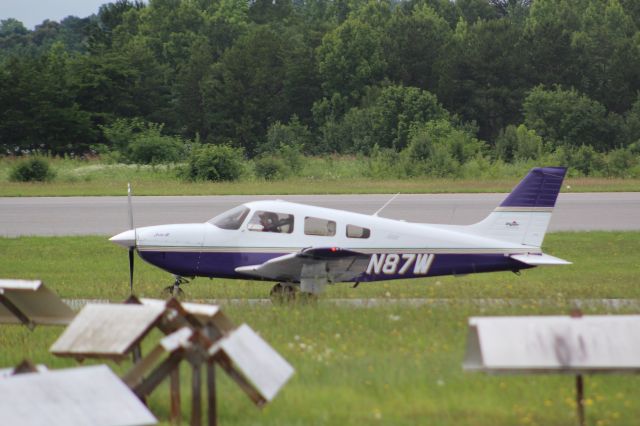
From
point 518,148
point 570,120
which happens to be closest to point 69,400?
point 518,148

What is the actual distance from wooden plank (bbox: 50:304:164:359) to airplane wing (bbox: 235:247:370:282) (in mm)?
6481

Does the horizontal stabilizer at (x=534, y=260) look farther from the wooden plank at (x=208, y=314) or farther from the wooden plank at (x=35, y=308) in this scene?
the wooden plank at (x=208, y=314)

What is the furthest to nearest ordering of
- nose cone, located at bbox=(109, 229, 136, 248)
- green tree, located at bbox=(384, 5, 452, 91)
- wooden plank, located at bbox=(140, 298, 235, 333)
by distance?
1. green tree, located at bbox=(384, 5, 452, 91)
2. nose cone, located at bbox=(109, 229, 136, 248)
3. wooden plank, located at bbox=(140, 298, 235, 333)

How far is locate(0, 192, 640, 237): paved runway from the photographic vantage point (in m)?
28.0

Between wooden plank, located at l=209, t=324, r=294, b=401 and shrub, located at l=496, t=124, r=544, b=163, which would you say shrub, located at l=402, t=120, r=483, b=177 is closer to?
shrub, located at l=496, t=124, r=544, b=163

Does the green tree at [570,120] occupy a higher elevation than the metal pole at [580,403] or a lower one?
lower

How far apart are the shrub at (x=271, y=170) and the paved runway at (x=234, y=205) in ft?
28.2

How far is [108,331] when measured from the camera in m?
7.47

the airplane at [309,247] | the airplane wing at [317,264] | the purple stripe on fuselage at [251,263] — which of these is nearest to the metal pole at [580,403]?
the airplane wing at [317,264]

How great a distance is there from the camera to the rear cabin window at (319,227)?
48.7 feet

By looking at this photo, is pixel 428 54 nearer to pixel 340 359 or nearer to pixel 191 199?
pixel 191 199

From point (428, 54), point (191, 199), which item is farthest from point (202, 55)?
point (191, 199)

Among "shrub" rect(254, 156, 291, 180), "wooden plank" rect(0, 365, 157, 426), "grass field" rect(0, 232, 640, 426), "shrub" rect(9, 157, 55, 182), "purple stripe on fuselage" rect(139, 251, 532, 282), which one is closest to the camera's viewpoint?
"wooden plank" rect(0, 365, 157, 426)

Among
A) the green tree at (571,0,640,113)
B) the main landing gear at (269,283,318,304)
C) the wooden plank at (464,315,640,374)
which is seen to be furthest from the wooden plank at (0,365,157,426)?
the green tree at (571,0,640,113)
